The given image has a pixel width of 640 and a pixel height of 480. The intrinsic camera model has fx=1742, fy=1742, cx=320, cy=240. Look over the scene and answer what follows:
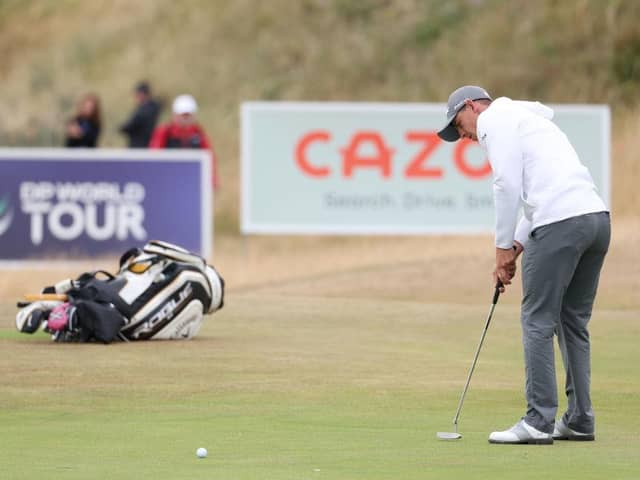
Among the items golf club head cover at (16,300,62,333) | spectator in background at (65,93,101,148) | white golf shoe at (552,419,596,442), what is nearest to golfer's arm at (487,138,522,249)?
white golf shoe at (552,419,596,442)

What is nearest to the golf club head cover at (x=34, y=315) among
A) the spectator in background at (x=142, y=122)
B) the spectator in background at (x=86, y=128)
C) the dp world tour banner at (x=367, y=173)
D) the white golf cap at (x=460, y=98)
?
the white golf cap at (x=460, y=98)

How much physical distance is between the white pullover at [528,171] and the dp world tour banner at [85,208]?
12280 millimetres

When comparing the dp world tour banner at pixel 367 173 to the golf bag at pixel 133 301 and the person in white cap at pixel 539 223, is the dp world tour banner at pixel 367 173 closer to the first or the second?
the golf bag at pixel 133 301

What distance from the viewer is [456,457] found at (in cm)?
790

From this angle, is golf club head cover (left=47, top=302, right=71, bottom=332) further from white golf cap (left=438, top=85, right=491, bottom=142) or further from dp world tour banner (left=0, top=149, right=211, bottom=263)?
dp world tour banner (left=0, top=149, right=211, bottom=263)

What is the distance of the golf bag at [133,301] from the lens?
493 inches

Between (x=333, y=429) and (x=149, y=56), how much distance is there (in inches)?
1196

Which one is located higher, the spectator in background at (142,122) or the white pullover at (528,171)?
the white pullover at (528,171)

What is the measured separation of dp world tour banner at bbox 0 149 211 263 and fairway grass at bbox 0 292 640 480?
5.05 metres

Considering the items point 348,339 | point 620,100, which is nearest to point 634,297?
point 348,339

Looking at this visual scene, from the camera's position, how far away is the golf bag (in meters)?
12.5

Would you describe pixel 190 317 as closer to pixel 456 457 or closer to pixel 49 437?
pixel 49 437

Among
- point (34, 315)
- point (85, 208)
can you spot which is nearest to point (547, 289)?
point (34, 315)

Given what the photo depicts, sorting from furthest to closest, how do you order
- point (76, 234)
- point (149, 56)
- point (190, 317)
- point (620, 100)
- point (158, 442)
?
point (149, 56) < point (620, 100) < point (76, 234) < point (190, 317) < point (158, 442)
